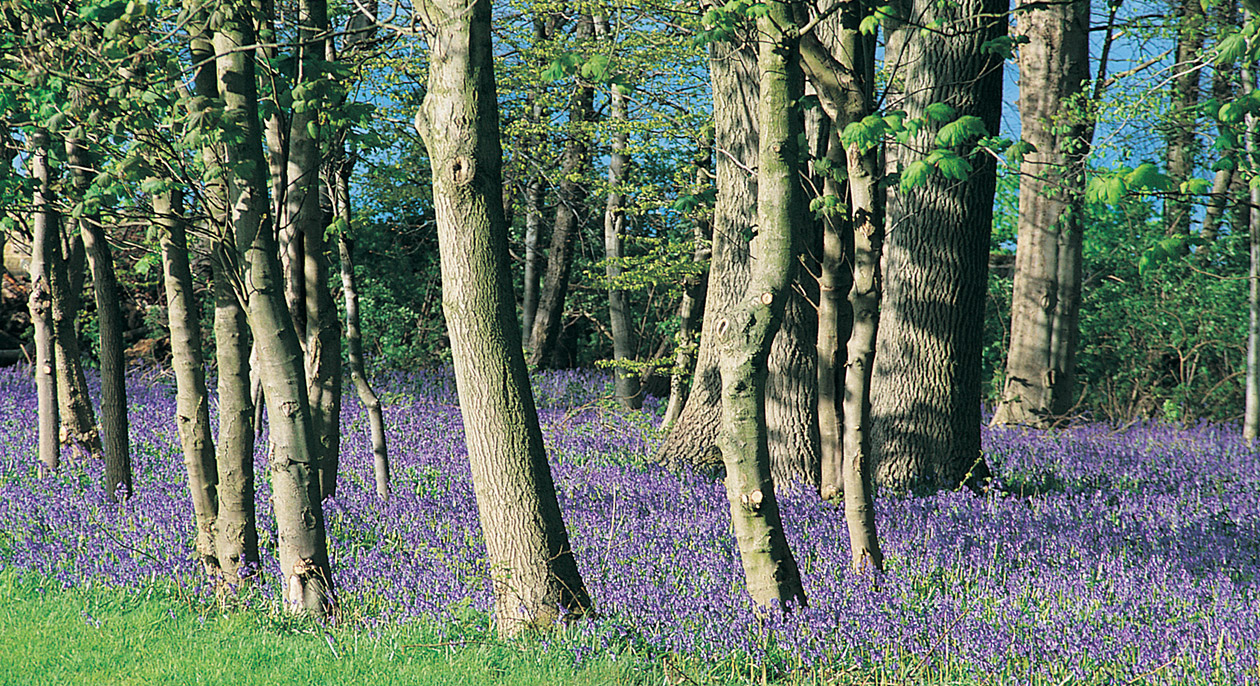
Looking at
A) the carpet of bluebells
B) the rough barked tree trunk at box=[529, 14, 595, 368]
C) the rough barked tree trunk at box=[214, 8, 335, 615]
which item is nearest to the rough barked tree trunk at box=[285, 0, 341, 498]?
the carpet of bluebells

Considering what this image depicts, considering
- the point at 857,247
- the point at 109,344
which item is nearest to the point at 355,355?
the point at 109,344

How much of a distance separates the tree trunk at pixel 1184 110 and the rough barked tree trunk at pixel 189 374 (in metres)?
7.32

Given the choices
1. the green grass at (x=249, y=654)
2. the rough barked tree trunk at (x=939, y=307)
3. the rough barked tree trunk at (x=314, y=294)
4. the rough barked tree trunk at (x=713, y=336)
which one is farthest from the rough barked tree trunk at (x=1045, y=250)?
the green grass at (x=249, y=654)

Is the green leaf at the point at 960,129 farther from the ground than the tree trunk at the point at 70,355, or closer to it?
farther from the ground

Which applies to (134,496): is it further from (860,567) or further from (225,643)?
(860,567)

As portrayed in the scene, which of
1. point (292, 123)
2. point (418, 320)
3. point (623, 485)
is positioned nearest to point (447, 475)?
point (623, 485)

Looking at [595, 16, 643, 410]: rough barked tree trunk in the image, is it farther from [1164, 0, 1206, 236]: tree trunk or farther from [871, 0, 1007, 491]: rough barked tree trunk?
[1164, 0, 1206, 236]: tree trunk

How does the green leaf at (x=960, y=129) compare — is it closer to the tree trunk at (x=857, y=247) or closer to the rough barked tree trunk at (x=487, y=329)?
the tree trunk at (x=857, y=247)

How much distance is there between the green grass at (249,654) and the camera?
3.70 meters

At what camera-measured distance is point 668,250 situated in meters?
11.1

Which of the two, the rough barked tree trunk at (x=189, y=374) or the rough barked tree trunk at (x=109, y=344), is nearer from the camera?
the rough barked tree trunk at (x=189, y=374)

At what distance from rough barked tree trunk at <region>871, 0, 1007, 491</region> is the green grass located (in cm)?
413

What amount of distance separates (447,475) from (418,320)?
29.3ft

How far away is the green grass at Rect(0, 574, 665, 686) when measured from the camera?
3.70 metres
